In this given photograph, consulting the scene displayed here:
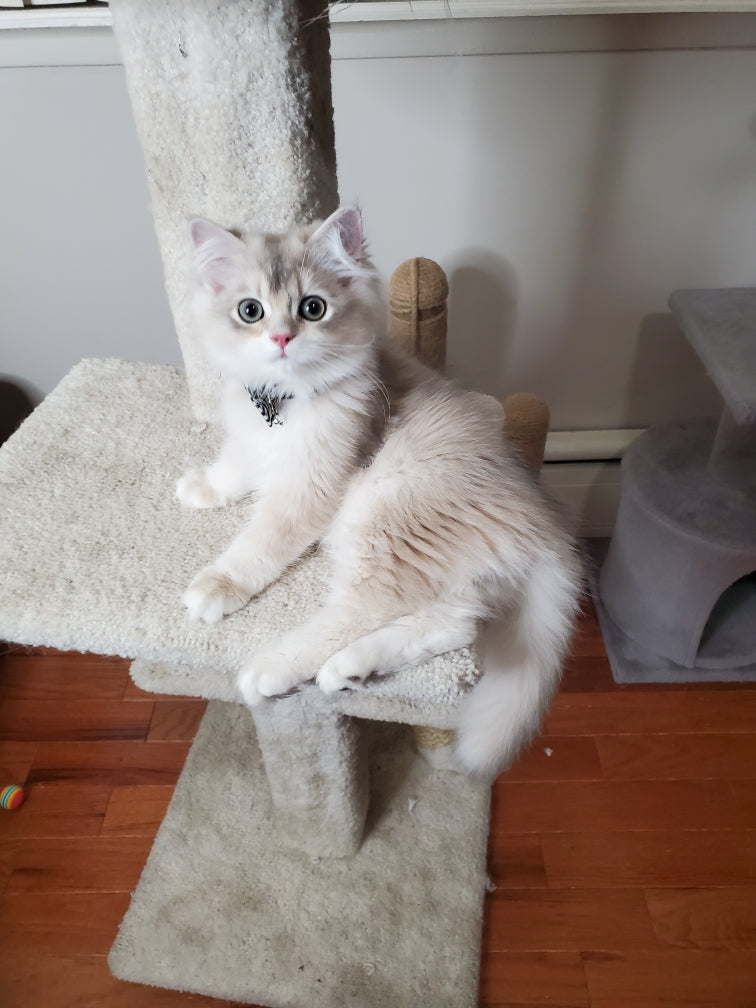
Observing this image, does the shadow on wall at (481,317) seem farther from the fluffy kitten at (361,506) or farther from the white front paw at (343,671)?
the white front paw at (343,671)

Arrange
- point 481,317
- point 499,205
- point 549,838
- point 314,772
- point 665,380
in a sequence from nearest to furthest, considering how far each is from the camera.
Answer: point 314,772 → point 549,838 → point 499,205 → point 481,317 → point 665,380

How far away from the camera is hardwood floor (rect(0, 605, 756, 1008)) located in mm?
1324

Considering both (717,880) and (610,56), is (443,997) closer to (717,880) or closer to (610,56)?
(717,880)

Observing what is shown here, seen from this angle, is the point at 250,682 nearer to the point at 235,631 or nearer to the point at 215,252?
the point at 235,631

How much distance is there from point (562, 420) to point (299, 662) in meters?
1.39

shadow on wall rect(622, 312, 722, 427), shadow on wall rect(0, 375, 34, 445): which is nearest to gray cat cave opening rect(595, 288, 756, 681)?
shadow on wall rect(622, 312, 722, 427)

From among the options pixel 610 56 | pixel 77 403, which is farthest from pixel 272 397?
pixel 610 56

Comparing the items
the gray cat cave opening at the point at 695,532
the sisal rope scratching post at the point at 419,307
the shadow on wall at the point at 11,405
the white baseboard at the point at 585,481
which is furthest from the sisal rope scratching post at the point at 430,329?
the shadow on wall at the point at 11,405

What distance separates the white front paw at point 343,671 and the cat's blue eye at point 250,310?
0.46 meters

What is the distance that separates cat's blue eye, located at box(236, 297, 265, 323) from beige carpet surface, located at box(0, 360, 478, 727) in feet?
0.52

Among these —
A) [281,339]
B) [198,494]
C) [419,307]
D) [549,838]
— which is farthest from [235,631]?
[549,838]

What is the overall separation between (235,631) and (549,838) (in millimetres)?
970

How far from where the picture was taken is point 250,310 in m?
0.95

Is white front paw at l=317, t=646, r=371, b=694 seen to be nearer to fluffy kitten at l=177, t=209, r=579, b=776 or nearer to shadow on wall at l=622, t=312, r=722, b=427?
fluffy kitten at l=177, t=209, r=579, b=776
